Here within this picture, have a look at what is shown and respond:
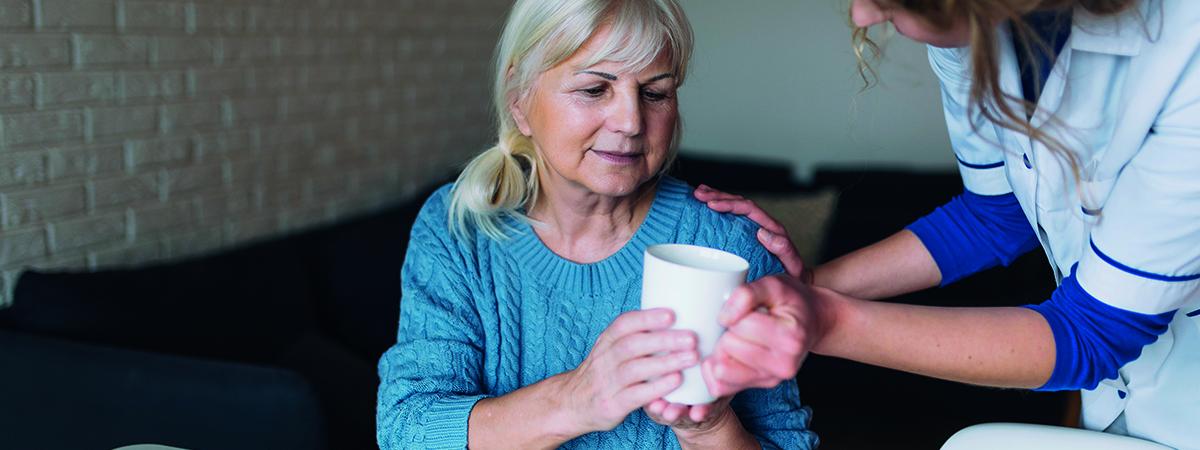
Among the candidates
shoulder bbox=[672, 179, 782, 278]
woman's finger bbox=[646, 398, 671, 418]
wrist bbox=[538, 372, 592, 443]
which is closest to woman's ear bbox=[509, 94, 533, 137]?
shoulder bbox=[672, 179, 782, 278]

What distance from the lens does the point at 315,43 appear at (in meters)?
2.99

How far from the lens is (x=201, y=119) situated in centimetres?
256

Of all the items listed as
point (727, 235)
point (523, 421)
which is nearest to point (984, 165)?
point (727, 235)

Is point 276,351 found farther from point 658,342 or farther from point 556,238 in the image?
point 658,342

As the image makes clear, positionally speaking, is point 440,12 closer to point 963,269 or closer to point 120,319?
point 120,319

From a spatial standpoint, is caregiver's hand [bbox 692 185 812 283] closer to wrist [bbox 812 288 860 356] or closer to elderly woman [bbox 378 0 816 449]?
elderly woman [bbox 378 0 816 449]

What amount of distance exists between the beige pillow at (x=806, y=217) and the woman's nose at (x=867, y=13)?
2.65 meters

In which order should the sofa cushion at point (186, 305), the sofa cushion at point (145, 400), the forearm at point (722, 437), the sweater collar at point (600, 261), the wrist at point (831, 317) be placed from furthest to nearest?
the sofa cushion at point (186, 305), the sofa cushion at point (145, 400), the sweater collar at point (600, 261), the forearm at point (722, 437), the wrist at point (831, 317)

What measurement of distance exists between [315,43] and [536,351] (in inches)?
72.7

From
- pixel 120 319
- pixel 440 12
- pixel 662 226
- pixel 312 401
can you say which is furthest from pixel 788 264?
pixel 440 12

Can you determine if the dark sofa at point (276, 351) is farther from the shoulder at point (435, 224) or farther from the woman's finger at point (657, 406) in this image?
the woman's finger at point (657, 406)

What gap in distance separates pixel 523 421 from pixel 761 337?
1.19 ft

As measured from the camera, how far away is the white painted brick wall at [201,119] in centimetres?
213

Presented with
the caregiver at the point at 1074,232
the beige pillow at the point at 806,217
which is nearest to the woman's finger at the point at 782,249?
the caregiver at the point at 1074,232
